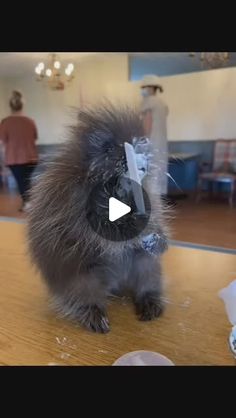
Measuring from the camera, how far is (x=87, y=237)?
11.0 inches

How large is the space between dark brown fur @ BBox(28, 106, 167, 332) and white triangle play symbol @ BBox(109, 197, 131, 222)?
21 mm

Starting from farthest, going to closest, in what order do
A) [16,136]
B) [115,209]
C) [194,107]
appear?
[194,107], [16,136], [115,209]

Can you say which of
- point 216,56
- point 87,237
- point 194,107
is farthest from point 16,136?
point 194,107

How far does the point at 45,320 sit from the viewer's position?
0.33m

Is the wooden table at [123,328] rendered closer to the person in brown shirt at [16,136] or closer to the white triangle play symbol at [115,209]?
the white triangle play symbol at [115,209]

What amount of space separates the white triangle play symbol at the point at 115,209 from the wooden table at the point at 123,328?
0.11 m

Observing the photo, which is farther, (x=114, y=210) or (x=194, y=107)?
(x=194, y=107)

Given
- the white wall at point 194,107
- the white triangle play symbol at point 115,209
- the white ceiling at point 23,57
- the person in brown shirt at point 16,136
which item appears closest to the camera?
the white triangle play symbol at point 115,209

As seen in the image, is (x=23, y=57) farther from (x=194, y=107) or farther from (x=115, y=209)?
(x=194, y=107)

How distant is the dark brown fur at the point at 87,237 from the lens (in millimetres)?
272

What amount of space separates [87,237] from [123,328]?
0.32ft

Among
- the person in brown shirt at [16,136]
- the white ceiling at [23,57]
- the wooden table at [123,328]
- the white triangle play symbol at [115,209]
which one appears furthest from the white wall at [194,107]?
the white triangle play symbol at [115,209]

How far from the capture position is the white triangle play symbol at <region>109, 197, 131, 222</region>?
0.86 ft
